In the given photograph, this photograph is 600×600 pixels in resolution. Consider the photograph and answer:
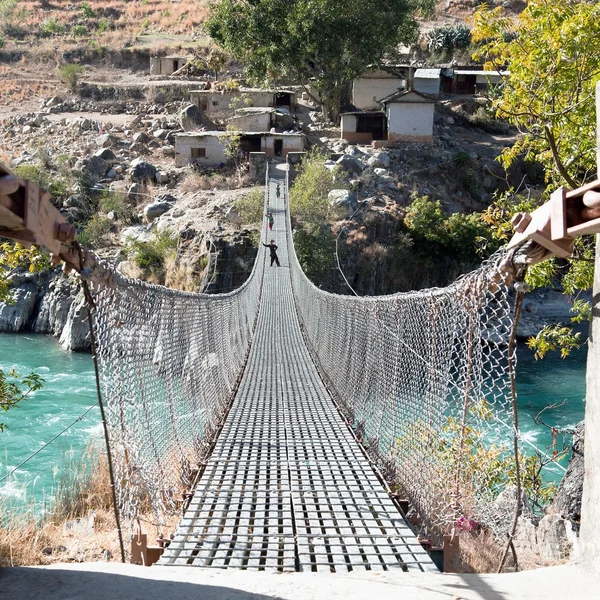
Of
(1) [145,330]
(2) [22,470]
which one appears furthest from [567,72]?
(2) [22,470]

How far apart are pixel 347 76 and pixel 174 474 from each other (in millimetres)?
15724

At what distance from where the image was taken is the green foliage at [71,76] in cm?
2239

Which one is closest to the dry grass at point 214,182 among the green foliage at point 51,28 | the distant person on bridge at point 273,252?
the distant person on bridge at point 273,252

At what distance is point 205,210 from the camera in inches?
575

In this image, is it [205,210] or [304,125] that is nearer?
[205,210]

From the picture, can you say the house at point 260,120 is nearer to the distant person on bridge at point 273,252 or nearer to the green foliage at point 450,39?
the distant person on bridge at point 273,252

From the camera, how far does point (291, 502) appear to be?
2.57 meters

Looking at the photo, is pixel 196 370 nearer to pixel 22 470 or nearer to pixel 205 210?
pixel 22 470

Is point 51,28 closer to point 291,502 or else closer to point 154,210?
point 154,210

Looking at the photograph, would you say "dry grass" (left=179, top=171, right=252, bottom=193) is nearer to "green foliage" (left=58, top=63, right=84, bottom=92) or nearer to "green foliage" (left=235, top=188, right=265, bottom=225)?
"green foliage" (left=235, top=188, right=265, bottom=225)

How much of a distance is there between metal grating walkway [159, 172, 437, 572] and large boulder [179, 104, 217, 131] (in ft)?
49.0

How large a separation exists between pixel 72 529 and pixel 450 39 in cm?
2178

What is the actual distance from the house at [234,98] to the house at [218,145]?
2.40 meters

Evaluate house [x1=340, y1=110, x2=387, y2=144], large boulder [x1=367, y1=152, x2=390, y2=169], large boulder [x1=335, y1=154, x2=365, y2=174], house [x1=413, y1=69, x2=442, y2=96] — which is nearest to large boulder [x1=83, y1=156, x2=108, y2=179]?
large boulder [x1=335, y1=154, x2=365, y2=174]
